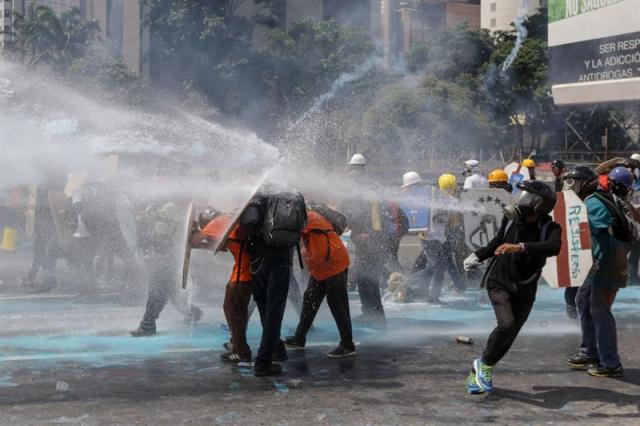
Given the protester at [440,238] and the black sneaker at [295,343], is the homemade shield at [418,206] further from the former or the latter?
the black sneaker at [295,343]

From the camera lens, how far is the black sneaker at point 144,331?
7852 mm

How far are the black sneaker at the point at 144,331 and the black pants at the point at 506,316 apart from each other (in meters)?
3.31

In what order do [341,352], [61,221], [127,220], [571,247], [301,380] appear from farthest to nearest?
1. [61,221]
2. [127,220]
3. [341,352]
4. [571,247]
5. [301,380]

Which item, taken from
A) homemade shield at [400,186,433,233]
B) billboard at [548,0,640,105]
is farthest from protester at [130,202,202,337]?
billboard at [548,0,640,105]

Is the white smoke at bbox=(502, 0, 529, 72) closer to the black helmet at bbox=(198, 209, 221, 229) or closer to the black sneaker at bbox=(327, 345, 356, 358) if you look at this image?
the black sneaker at bbox=(327, 345, 356, 358)

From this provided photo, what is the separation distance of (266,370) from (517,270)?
1929 mm

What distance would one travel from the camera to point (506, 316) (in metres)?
5.81

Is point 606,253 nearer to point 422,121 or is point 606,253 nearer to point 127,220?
point 127,220

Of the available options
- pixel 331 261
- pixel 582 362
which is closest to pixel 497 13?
pixel 331 261

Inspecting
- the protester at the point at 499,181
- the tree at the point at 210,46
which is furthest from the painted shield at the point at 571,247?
the tree at the point at 210,46

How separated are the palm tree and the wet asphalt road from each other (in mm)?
49892

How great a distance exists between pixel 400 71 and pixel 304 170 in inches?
1288

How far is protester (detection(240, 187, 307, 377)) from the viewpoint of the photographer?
632 cm

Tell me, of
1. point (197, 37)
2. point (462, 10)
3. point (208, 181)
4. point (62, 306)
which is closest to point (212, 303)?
point (62, 306)
